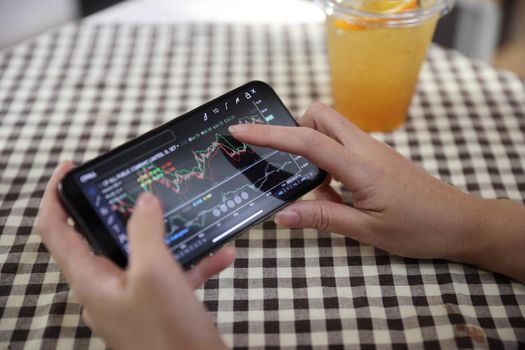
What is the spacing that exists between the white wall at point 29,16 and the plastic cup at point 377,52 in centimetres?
115

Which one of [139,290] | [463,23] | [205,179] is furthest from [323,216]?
[463,23]

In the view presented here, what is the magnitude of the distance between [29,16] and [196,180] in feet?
4.22

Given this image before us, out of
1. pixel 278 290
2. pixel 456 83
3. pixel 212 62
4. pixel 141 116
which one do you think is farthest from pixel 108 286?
pixel 456 83

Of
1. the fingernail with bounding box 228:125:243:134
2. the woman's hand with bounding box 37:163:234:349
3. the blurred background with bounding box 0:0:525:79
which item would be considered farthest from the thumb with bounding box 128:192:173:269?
the blurred background with bounding box 0:0:525:79

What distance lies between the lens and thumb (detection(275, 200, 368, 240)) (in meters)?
0.64

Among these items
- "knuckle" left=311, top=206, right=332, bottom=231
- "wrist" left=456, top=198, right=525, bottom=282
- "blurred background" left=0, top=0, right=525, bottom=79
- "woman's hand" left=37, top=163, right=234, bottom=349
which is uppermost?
"woman's hand" left=37, top=163, right=234, bottom=349

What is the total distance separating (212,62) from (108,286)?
68cm

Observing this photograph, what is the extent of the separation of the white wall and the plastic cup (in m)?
1.15

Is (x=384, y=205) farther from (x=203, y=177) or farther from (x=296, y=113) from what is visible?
(x=296, y=113)

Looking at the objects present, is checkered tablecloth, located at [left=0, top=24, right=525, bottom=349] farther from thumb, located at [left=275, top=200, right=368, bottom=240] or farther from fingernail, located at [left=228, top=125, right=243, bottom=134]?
fingernail, located at [left=228, top=125, right=243, bottom=134]

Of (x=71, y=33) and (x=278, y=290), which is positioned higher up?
(x=71, y=33)

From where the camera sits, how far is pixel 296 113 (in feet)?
3.10

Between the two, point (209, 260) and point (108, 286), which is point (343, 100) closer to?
point (209, 260)

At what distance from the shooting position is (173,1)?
4.04ft
